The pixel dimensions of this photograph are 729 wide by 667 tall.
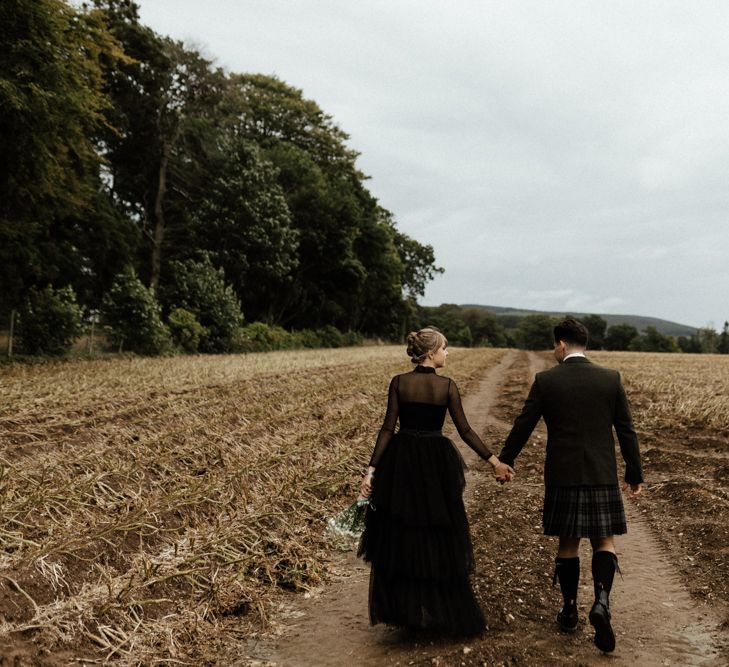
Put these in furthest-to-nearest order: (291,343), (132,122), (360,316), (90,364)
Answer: (360,316)
(291,343)
(132,122)
(90,364)

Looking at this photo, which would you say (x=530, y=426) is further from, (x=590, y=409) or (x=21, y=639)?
(x=21, y=639)

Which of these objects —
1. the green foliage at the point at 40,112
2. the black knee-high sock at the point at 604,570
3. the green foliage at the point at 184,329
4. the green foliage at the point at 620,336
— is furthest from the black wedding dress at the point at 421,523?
the green foliage at the point at 620,336

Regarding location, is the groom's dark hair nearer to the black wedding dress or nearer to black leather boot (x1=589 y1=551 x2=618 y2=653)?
the black wedding dress

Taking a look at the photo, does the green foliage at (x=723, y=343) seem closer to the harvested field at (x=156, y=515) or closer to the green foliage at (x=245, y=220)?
the green foliage at (x=245, y=220)

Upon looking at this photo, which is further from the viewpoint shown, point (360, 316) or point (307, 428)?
point (360, 316)

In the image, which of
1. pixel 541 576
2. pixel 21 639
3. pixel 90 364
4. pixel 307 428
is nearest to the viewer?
pixel 21 639

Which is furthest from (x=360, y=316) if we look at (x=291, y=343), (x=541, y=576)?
(x=541, y=576)

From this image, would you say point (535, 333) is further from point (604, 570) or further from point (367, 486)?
point (367, 486)

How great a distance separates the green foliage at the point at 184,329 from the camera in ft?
81.0

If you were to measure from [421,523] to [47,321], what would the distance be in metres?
17.3

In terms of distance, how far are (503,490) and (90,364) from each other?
1376 cm

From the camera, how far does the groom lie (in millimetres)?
3684

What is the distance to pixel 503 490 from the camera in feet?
23.4

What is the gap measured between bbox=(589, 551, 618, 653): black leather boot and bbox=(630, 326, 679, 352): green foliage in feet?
322
